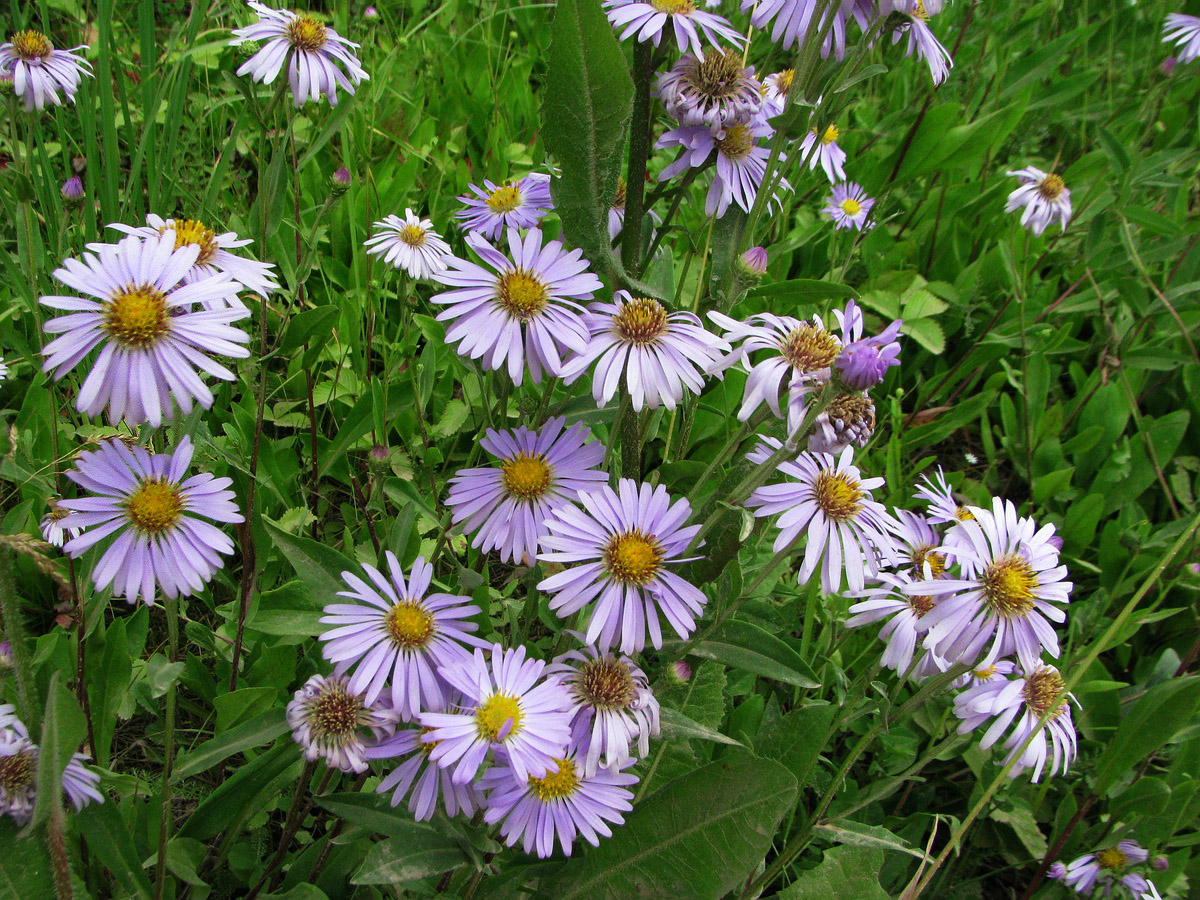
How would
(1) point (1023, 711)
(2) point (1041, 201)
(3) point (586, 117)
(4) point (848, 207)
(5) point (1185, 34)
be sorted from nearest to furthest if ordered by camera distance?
(3) point (586, 117), (1) point (1023, 711), (4) point (848, 207), (2) point (1041, 201), (5) point (1185, 34)

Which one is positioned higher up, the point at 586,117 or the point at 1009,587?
the point at 586,117

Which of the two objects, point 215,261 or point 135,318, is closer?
point 135,318

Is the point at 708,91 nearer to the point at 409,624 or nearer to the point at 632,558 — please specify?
the point at 632,558

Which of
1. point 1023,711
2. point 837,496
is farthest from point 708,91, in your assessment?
point 1023,711

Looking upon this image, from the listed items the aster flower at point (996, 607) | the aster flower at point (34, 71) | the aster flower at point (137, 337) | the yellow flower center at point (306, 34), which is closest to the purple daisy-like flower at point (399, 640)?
the aster flower at point (137, 337)

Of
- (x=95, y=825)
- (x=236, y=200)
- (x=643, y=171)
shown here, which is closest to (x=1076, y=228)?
(x=643, y=171)

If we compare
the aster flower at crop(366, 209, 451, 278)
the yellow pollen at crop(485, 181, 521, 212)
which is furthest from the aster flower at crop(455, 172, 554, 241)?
the aster flower at crop(366, 209, 451, 278)

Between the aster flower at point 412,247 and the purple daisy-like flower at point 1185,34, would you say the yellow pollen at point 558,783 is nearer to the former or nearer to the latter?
the aster flower at point 412,247

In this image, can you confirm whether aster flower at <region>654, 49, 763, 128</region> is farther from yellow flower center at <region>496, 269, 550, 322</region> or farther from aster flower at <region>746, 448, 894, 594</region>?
aster flower at <region>746, 448, 894, 594</region>
